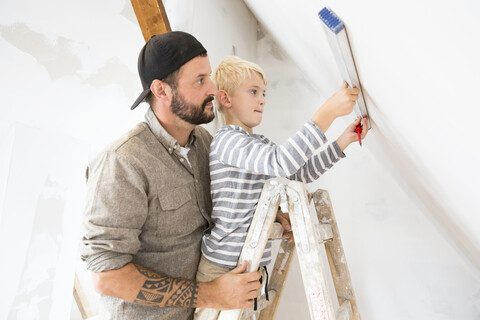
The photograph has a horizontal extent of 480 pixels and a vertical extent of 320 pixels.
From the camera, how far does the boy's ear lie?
1359 millimetres

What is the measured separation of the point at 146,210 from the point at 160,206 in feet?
0.20

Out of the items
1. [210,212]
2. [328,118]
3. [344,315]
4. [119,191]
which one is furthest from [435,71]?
[344,315]

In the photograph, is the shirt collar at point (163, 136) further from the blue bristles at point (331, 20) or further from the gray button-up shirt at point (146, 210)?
the blue bristles at point (331, 20)

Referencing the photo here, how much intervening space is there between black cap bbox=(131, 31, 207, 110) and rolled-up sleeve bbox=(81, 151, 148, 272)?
0.35 meters

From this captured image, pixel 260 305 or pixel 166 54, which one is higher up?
pixel 166 54

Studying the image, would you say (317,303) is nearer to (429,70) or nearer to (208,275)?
(208,275)

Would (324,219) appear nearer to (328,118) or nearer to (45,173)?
(328,118)

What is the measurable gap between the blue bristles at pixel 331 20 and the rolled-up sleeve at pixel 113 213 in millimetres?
762

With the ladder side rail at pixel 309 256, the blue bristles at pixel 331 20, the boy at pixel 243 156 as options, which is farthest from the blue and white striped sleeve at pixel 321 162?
the blue bristles at pixel 331 20

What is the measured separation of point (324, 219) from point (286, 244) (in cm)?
22

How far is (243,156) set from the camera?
3.51ft

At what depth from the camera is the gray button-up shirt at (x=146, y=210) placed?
40.3 inches

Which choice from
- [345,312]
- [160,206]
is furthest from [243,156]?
[345,312]

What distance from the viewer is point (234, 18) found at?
7.61ft
